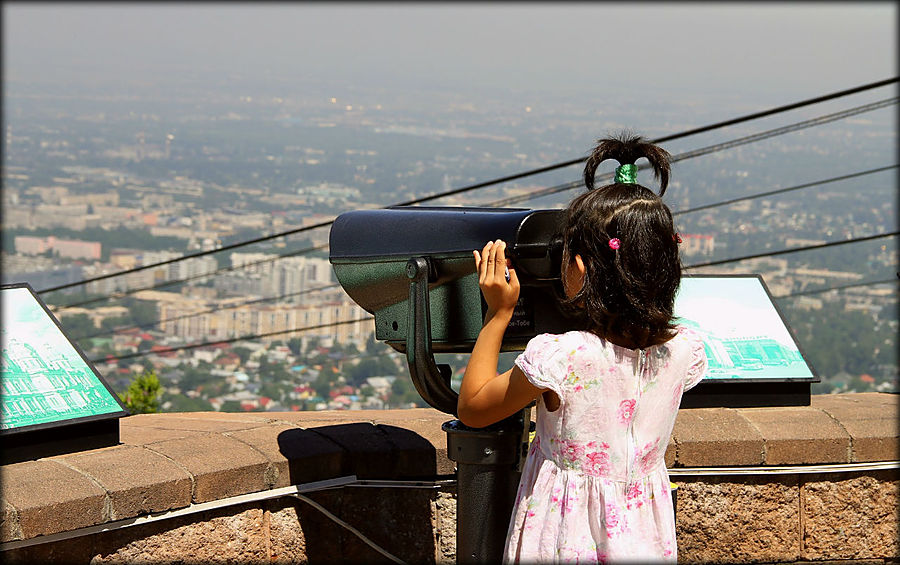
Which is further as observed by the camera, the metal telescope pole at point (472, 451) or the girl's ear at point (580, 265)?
the metal telescope pole at point (472, 451)

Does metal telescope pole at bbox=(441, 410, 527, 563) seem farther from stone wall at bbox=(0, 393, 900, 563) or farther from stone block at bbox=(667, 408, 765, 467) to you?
stone block at bbox=(667, 408, 765, 467)

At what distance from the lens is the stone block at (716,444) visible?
2.81 metres

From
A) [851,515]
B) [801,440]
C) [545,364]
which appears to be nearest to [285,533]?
[545,364]

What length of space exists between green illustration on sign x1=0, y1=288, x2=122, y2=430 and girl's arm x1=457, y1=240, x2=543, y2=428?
1066 millimetres

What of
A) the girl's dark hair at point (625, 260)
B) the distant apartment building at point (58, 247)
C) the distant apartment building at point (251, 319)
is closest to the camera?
the girl's dark hair at point (625, 260)

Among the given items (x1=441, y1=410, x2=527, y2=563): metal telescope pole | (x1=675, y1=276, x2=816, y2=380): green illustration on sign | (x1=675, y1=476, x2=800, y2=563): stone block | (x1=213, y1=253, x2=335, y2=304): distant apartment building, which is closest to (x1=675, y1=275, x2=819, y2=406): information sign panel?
(x1=675, y1=276, x2=816, y2=380): green illustration on sign

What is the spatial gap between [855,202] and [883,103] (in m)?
19.5

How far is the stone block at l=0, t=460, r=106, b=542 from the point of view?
2.12 metres

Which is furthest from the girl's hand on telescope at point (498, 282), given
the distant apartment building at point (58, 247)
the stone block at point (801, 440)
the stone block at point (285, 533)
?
the distant apartment building at point (58, 247)

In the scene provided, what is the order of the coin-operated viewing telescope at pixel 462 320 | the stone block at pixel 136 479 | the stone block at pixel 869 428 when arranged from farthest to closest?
the stone block at pixel 869 428 < the stone block at pixel 136 479 < the coin-operated viewing telescope at pixel 462 320

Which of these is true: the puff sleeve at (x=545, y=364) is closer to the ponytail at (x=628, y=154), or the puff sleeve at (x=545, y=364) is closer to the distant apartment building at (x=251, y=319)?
the ponytail at (x=628, y=154)

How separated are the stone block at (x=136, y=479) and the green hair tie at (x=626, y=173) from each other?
1.20 metres

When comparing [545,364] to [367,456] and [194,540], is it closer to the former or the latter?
[367,456]

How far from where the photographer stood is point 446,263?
211 centimetres
